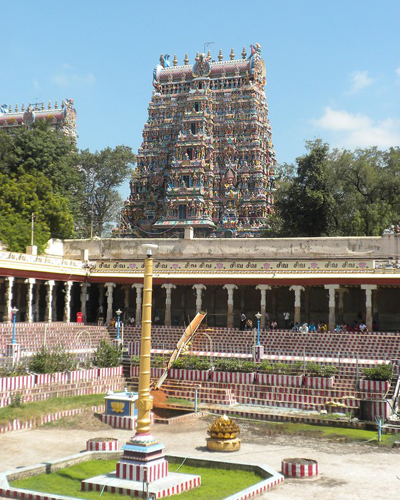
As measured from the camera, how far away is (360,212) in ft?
187

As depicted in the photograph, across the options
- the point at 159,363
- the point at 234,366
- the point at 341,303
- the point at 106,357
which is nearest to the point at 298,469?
the point at 234,366

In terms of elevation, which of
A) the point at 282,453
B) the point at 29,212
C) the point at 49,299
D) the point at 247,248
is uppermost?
the point at 29,212

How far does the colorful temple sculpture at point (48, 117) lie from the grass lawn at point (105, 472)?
258 feet

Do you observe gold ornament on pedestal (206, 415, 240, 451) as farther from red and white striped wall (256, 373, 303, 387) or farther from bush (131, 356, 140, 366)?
bush (131, 356, 140, 366)

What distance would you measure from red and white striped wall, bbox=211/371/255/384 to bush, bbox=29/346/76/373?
6.07 m

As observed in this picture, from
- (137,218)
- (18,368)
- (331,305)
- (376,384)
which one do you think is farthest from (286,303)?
(137,218)

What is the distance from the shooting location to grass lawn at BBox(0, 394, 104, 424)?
2050cm

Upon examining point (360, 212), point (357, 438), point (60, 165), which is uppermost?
point (60, 165)

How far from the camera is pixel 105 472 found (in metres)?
14.5

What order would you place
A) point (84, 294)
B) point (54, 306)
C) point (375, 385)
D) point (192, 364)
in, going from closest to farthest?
point (375, 385) → point (192, 364) → point (54, 306) → point (84, 294)

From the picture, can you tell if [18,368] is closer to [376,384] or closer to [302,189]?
[376,384]

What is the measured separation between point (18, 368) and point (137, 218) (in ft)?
165

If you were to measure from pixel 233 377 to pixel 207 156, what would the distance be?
152ft

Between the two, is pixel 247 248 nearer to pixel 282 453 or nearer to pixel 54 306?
pixel 54 306
